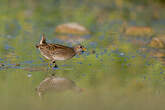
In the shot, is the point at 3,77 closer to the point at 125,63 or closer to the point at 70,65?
the point at 70,65

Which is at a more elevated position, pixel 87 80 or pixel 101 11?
pixel 101 11

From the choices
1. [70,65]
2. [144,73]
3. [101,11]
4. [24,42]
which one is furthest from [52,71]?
[101,11]

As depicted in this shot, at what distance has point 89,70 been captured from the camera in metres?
10.3

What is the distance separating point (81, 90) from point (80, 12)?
55.6 feet

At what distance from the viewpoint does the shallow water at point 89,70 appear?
24.7ft

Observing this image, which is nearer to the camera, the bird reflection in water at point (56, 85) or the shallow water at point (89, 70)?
the shallow water at point (89, 70)

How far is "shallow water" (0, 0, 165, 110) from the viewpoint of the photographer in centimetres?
752

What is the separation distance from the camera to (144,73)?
1016 cm

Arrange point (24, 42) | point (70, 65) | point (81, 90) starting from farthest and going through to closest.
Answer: point (24, 42) < point (70, 65) < point (81, 90)

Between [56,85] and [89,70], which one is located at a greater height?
[89,70]

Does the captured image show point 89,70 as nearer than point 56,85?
No

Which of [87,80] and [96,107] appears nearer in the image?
[96,107]

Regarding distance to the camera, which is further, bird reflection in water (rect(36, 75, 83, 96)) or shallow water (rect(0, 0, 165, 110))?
bird reflection in water (rect(36, 75, 83, 96))

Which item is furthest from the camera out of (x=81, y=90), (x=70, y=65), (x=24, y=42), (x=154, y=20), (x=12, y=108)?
(x=154, y=20)
